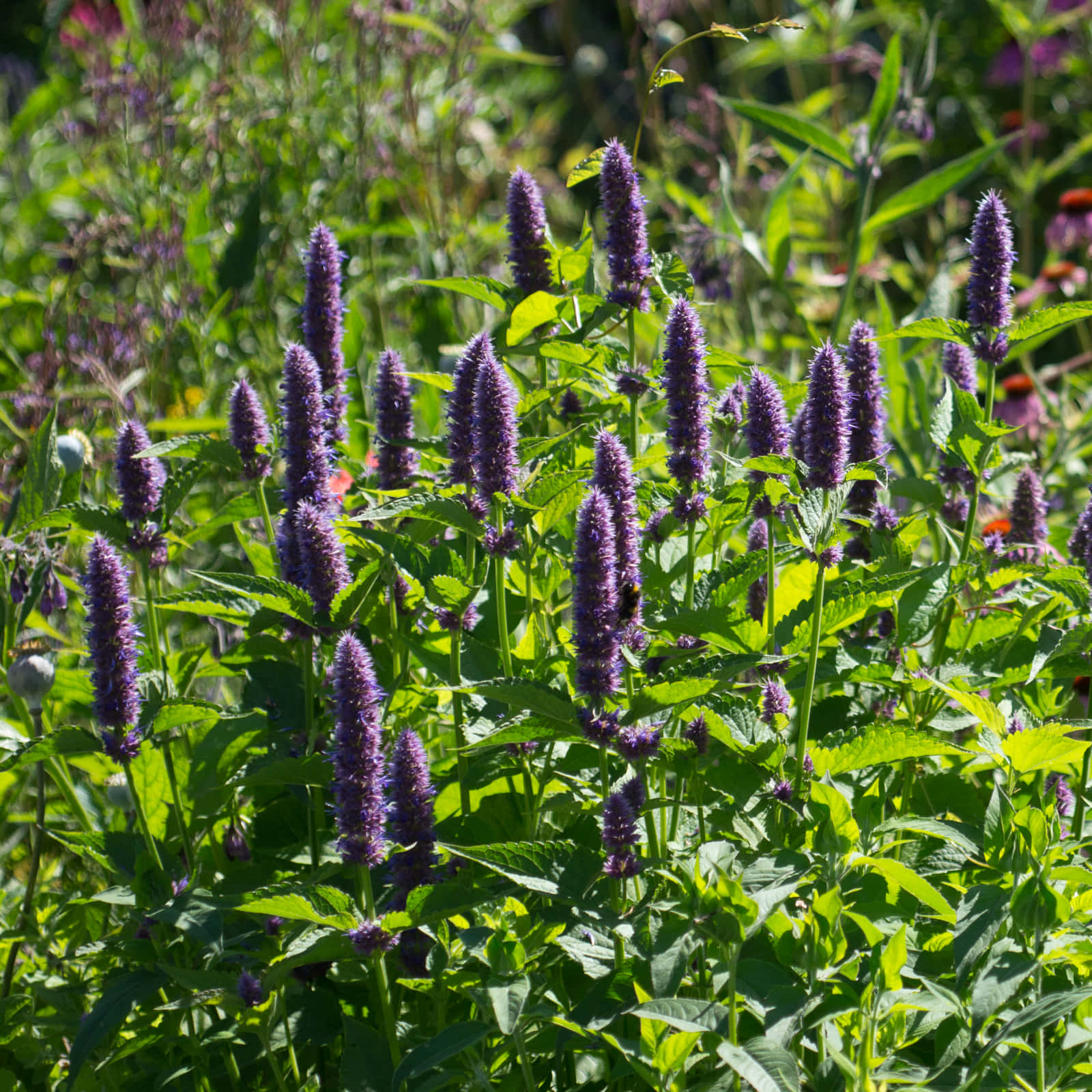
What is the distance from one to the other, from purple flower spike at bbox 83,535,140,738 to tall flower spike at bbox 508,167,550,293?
0.85 m

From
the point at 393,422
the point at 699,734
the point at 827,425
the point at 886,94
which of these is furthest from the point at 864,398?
the point at 886,94

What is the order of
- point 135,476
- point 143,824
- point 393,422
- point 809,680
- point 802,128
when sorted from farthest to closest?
point 802,128 < point 393,422 < point 135,476 < point 143,824 < point 809,680

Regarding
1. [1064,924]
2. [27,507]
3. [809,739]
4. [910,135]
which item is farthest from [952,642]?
[910,135]

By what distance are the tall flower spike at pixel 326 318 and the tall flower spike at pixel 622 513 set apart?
2.34 ft

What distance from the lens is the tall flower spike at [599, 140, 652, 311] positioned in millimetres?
2033

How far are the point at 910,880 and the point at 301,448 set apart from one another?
3.76ft

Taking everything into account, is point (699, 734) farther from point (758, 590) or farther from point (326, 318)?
point (326, 318)

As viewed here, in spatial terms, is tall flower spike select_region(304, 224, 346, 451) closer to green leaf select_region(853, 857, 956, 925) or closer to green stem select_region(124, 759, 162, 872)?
green stem select_region(124, 759, 162, 872)

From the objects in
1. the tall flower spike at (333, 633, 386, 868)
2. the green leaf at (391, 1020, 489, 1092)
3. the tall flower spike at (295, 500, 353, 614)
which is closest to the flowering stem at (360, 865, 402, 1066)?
the tall flower spike at (333, 633, 386, 868)

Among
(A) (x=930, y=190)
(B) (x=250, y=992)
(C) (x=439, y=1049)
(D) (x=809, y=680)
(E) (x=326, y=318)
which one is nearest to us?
(C) (x=439, y=1049)

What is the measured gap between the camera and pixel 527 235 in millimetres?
2223

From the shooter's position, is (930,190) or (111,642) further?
(930,190)

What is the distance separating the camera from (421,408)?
3.14m

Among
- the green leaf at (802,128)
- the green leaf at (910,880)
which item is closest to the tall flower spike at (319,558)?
the green leaf at (910,880)
